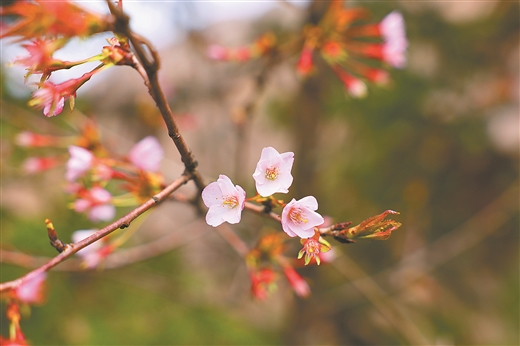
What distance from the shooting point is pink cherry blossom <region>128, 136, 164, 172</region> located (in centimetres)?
63

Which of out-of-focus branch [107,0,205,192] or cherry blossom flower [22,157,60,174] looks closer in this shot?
out-of-focus branch [107,0,205,192]

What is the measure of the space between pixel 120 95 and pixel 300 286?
2.85 m

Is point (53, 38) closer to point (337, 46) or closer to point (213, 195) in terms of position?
point (213, 195)

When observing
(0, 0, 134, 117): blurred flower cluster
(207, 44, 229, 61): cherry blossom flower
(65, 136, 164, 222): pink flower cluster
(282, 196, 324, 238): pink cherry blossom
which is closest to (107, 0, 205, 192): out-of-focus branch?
(0, 0, 134, 117): blurred flower cluster

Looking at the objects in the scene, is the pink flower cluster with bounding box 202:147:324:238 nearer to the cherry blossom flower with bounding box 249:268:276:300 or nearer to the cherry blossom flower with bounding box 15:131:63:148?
the cherry blossom flower with bounding box 249:268:276:300

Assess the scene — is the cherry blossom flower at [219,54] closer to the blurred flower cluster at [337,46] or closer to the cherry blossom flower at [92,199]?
the blurred flower cluster at [337,46]

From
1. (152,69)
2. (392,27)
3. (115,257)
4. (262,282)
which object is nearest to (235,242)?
(262,282)

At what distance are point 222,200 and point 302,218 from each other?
0.29 ft

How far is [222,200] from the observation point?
394 millimetres

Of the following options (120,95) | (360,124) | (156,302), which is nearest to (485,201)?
(360,124)

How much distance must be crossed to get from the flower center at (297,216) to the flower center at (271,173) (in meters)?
0.04

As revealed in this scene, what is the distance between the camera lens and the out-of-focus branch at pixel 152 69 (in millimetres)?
305

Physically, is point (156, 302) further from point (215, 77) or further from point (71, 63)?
point (71, 63)

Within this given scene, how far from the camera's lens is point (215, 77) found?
1952 mm
